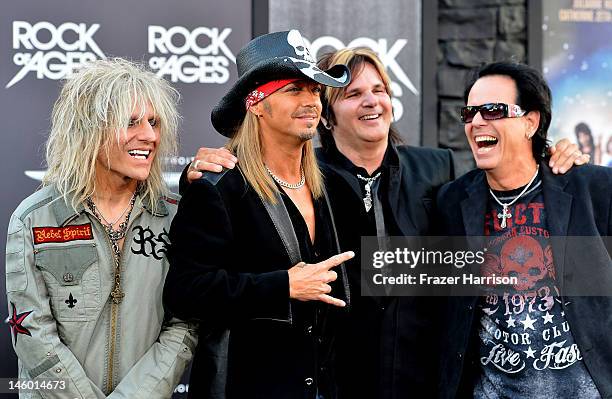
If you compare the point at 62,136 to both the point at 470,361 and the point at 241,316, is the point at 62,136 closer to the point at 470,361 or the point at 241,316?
the point at 241,316

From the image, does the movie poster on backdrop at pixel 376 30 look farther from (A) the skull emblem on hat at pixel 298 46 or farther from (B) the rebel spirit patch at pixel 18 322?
(B) the rebel spirit patch at pixel 18 322

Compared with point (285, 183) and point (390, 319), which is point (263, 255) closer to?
point (285, 183)

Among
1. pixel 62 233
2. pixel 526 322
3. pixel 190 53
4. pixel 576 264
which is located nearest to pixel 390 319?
pixel 526 322

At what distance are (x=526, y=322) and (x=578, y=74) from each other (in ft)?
7.95

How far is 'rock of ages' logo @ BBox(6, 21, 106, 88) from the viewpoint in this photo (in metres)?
4.65

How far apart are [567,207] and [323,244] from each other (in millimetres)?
974

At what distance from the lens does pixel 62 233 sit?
9.86ft

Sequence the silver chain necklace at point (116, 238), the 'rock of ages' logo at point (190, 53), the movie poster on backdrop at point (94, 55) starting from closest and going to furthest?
the silver chain necklace at point (116, 238), the movie poster on backdrop at point (94, 55), the 'rock of ages' logo at point (190, 53)

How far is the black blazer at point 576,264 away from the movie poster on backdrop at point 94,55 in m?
1.77

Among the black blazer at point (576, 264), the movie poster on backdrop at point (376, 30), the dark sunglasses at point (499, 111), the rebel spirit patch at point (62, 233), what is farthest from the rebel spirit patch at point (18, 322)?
the movie poster on backdrop at point (376, 30)

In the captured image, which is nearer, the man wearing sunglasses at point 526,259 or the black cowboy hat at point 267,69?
the black cowboy hat at point 267,69

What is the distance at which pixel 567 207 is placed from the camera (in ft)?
11.2

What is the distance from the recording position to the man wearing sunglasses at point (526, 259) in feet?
10.8

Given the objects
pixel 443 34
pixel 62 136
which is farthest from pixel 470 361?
pixel 443 34
